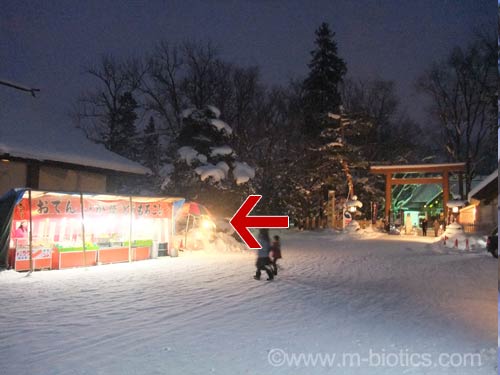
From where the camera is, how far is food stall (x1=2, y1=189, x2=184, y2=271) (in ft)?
41.4

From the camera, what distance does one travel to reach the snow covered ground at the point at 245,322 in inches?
200

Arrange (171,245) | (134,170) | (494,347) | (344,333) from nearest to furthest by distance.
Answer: (494,347)
(344,333)
(171,245)
(134,170)

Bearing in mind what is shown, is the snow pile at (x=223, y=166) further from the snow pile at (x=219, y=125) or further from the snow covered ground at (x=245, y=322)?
the snow covered ground at (x=245, y=322)

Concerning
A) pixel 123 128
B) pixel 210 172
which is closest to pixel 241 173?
pixel 210 172

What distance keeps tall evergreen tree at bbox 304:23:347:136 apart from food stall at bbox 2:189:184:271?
26756 millimetres

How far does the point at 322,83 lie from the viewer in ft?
144

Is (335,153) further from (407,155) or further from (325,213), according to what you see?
(407,155)

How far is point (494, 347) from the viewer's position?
5703mm

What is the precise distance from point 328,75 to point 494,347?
4196 cm

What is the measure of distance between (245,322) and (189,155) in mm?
17373

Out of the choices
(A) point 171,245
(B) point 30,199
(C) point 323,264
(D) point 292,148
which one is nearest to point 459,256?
(C) point 323,264

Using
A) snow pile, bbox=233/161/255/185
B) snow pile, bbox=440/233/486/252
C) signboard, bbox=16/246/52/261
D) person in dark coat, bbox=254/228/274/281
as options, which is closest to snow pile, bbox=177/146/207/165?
snow pile, bbox=233/161/255/185

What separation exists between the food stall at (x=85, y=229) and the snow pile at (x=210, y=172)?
17.9 feet

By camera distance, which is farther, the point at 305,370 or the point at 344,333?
the point at 344,333
